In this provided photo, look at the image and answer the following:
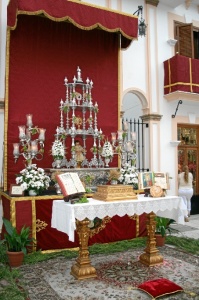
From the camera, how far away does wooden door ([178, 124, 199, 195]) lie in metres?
10.9

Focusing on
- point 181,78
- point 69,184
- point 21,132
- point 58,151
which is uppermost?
point 181,78

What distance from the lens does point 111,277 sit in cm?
487

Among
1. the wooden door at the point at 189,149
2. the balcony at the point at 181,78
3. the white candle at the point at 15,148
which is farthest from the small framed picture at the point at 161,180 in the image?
the wooden door at the point at 189,149

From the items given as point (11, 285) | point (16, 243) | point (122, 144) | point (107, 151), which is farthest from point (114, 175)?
point (11, 285)

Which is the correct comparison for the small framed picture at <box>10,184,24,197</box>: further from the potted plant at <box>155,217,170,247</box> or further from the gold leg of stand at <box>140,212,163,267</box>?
the potted plant at <box>155,217,170,247</box>

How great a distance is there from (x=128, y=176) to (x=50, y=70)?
3251 millimetres

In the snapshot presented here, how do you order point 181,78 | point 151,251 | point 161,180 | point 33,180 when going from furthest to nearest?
point 181,78
point 33,180
point 161,180
point 151,251

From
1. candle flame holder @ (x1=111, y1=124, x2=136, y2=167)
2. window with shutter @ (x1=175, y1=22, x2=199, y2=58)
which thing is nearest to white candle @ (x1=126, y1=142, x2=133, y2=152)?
candle flame holder @ (x1=111, y1=124, x2=136, y2=167)

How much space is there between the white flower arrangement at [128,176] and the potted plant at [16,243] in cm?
263

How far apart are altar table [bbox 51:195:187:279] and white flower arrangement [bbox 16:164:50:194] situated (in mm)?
1275

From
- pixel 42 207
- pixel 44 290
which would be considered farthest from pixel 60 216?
pixel 42 207

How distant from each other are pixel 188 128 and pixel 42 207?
6738mm

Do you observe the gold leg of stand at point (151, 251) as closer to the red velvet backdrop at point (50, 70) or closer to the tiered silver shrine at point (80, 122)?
the tiered silver shrine at point (80, 122)

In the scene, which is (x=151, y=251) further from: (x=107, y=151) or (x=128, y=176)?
(x=107, y=151)
